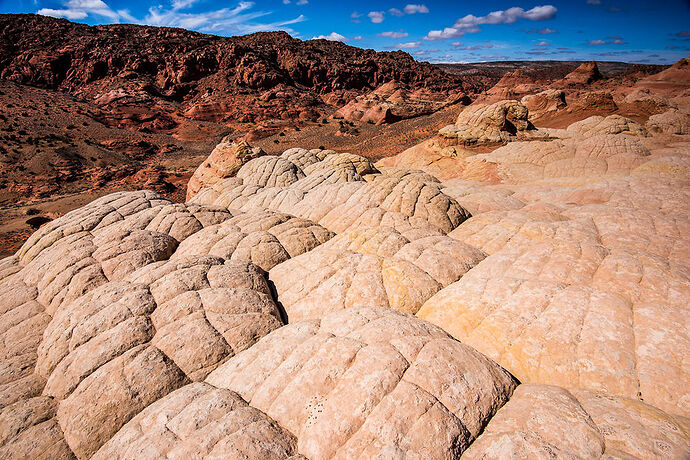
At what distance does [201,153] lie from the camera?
6022 cm

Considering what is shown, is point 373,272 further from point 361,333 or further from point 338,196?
point 338,196

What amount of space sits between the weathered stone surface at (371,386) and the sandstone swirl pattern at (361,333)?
0.12 ft

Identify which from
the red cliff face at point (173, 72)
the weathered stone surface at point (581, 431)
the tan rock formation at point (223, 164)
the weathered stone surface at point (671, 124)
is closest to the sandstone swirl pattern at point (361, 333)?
the weathered stone surface at point (581, 431)

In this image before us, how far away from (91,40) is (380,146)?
101636 mm

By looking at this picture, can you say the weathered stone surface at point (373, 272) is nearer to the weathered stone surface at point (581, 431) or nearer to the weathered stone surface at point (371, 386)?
the weathered stone surface at point (371, 386)

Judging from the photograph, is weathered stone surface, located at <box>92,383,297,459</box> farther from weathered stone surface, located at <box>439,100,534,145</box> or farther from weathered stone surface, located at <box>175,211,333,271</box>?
weathered stone surface, located at <box>439,100,534,145</box>

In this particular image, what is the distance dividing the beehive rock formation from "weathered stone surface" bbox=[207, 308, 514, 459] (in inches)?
1.5

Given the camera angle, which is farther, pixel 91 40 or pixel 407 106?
pixel 91 40

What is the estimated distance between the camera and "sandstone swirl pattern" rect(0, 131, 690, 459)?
5.61 meters

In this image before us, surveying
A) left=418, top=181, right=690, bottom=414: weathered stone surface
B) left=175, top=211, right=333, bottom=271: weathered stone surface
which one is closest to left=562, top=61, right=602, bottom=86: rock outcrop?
left=418, top=181, right=690, bottom=414: weathered stone surface

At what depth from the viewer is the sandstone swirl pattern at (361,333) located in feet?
18.4

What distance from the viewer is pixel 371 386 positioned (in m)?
6.00

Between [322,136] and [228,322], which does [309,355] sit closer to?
[228,322]

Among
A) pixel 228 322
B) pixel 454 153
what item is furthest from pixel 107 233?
pixel 454 153
